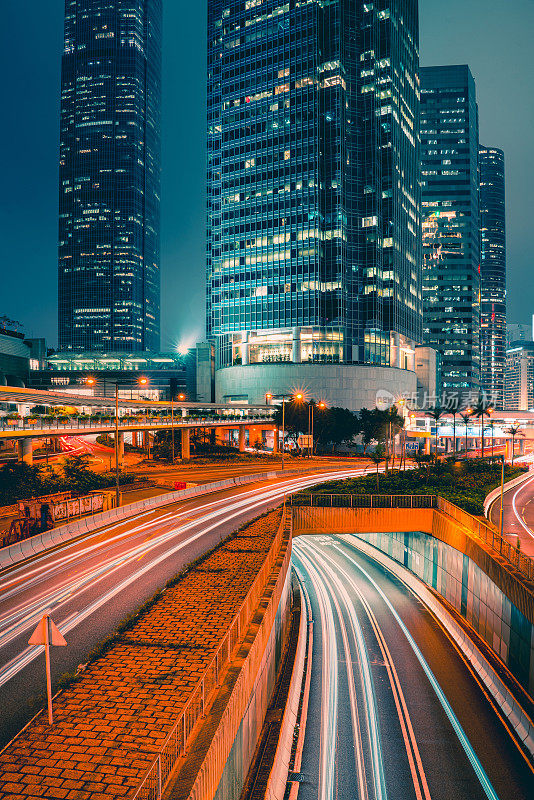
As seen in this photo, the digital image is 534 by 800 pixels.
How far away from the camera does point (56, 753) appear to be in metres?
10.1

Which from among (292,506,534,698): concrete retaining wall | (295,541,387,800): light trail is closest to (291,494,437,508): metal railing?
(292,506,534,698): concrete retaining wall

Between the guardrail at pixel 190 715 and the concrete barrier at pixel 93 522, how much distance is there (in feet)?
52.0

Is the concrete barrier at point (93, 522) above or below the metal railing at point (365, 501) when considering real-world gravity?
below

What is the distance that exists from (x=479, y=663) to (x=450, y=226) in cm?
19244

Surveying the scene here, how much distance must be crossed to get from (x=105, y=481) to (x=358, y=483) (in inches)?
957

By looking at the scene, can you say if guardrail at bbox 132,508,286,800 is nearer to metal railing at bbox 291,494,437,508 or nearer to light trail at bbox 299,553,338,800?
light trail at bbox 299,553,338,800

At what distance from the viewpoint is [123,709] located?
11.7 meters

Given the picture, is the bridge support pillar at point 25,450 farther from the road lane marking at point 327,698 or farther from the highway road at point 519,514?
the highway road at point 519,514

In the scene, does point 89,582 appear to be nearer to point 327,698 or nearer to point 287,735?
point 287,735

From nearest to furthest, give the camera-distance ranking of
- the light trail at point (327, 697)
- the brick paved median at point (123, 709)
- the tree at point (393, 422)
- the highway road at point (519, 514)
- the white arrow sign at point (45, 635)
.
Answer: the brick paved median at point (123, 709) → the white arrow sign at point (45, 635) → the light trail at point (327, 697) → the highway road at point (519, 514) → the tree at point (393, 422)

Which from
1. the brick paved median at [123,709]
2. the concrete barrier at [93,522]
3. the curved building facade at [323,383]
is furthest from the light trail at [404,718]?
the curved building facade at [323,383]

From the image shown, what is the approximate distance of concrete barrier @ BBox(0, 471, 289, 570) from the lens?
24950mm

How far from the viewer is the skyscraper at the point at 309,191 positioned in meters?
118

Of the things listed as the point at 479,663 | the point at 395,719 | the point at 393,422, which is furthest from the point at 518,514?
the point at 393,422
